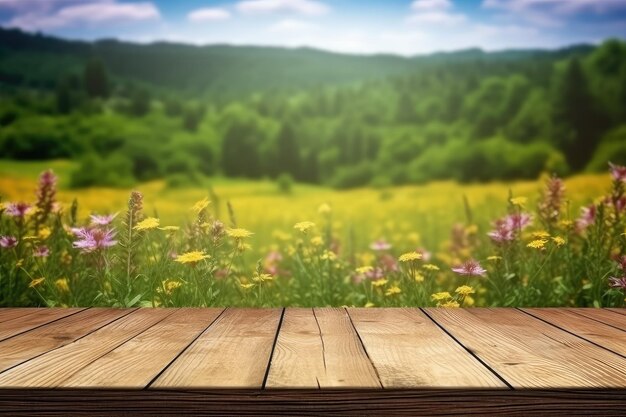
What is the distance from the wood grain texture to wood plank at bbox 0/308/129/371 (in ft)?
0.87

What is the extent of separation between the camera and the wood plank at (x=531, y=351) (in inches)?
61.0

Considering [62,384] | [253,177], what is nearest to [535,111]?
[253,177]

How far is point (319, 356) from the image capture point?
1781 mm

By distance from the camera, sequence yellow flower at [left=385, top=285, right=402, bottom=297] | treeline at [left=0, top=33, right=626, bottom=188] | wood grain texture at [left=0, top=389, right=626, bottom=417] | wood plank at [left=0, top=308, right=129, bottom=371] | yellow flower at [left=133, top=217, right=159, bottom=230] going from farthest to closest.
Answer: treeline at [left=0, top=33, right=626, bottom=188]
yellow flower at [left=385, top=285, right=402, bottom=297]
yellow flower at [left=133, top=217, right=159, bottom=230]
wood plank at [left=0, top=308, right=129, bottom=371]
wood grain texture at [left=0, top=389, right=626, bottom=417]

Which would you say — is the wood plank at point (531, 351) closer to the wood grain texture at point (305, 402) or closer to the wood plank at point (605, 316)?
the wood grain texture at point (305, 402)

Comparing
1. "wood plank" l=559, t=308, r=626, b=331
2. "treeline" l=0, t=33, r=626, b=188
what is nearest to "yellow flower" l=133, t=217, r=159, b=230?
"wood plank" l=559, t=308, r=626, b=331

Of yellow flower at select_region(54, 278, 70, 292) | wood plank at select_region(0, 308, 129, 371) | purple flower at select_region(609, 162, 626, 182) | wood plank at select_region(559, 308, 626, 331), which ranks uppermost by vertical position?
purple flower at select_region(609, 162, 626, 182)

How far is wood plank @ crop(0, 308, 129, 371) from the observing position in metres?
1.81

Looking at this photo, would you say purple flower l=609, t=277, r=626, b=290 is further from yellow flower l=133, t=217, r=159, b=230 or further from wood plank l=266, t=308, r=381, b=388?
Answer: yellow flower l=133, t=217, r=159, b=230

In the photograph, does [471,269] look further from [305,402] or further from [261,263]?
[305,402]

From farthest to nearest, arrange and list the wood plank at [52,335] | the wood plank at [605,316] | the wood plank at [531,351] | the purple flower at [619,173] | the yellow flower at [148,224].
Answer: the purple flower at [619,173]
the yellow flower at [148,224]
the wood plank at [605,316]
the wood plank at [52,335]
the wood plank at [531,351]

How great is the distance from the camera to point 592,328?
2281 millimetres

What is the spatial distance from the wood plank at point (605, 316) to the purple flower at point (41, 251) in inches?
88.0

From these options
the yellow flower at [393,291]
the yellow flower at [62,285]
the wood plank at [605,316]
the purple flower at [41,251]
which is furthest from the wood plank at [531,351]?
the purple flower at [41,251]
